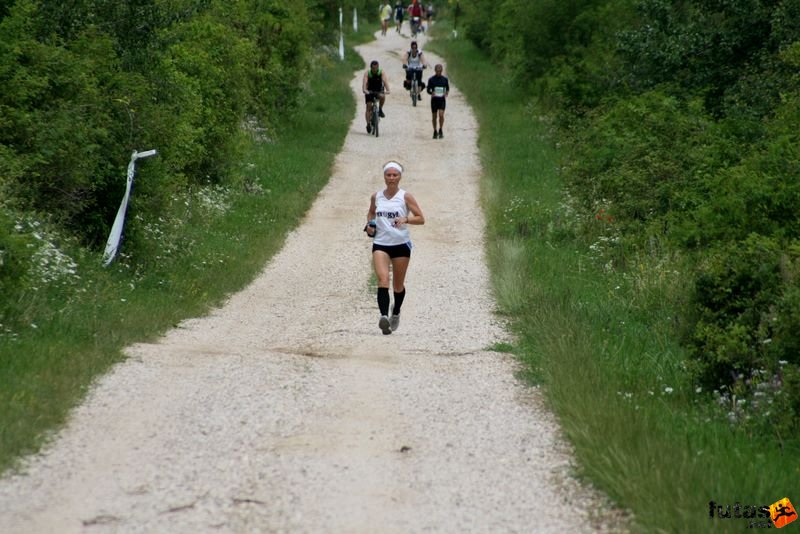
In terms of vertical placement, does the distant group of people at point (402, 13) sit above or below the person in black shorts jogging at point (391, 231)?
above

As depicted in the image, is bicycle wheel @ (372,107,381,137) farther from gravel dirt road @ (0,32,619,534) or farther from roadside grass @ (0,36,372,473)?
gravel dirt road @ (0,32,619,534)

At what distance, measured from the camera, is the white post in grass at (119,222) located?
14.5 meters

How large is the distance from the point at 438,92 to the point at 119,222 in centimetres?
1721

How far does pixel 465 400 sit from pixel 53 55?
26.0ft

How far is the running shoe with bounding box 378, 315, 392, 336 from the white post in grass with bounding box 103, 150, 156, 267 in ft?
13.1

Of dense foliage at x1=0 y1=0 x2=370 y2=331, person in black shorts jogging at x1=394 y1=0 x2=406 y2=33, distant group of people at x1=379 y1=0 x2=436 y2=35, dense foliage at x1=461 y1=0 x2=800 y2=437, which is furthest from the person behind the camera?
person in black shorts jogging at x1=394 y1=0 x2=406 y2=33

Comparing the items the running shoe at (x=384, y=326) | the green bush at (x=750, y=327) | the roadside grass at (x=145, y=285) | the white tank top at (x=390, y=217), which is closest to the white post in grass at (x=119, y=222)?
the roadside grass at (x=145, y=285)

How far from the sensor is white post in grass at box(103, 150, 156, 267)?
47.7 ft

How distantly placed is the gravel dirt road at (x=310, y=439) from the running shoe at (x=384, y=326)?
0.27 ft

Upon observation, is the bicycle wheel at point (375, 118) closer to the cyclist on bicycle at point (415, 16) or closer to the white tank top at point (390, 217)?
the white tank top at point (390, 217)

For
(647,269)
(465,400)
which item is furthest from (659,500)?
(647,269)

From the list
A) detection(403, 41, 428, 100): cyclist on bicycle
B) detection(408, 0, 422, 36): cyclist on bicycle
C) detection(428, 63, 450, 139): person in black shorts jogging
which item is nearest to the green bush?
detection(428, 63, 450, 139): person in black shorts jogging

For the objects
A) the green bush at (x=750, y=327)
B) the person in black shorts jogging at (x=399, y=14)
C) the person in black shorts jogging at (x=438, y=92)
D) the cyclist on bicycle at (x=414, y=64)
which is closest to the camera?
the green bush at (x=750, y=327)

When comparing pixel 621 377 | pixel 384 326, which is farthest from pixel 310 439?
Answer: pixel 384 326
